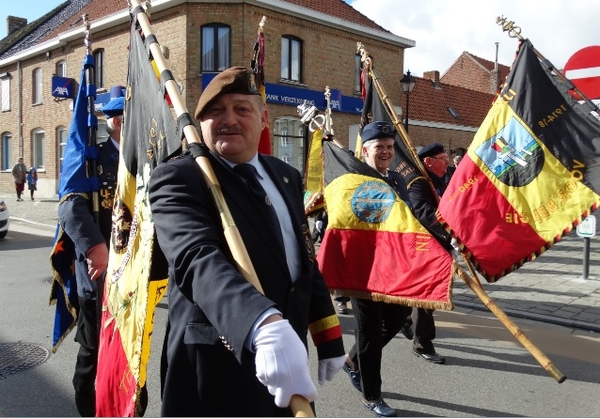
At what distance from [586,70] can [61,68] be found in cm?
2375

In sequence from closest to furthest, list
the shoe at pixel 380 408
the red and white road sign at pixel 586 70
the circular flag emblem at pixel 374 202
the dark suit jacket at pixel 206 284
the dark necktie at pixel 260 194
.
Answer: the dark suit jacket at pixel 206 284 < the dark necktie at pixel 260 194 < the shoe at pixel 380 408 < the circular flag emblem at pixel 374 202 < the red and white road sign at pixel 586 70

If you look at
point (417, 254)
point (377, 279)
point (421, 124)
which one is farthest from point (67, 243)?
point (421, 124)

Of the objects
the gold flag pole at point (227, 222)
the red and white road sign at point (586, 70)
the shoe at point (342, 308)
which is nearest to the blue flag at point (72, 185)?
the gold flag pole at point (227, 222)

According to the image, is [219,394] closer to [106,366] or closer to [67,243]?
[106,366]

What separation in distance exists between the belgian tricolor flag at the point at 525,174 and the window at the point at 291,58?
16.0m

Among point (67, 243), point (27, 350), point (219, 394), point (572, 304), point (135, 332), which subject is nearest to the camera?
point (219, 394)

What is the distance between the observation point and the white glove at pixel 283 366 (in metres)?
1.53

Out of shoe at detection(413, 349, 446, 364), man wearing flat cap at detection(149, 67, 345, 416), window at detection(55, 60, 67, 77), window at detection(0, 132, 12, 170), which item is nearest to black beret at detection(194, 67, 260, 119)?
man wearing flat cap at detection(149, 67, 345, 416)

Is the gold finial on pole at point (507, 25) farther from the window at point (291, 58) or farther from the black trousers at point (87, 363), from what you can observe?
the window at point (291, 58)

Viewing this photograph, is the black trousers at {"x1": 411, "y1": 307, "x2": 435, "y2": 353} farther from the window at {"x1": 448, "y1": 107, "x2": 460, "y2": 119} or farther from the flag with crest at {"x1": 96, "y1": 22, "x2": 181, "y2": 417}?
the window at {"x1": 448, "y1": 107, "x2": 460, "y2": 119}

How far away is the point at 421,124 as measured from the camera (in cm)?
2497

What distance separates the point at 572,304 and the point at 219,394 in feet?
20.9

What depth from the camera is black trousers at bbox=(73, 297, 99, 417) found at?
3.36 meters

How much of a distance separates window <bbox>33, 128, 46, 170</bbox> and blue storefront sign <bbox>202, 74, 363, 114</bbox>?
12.2m
